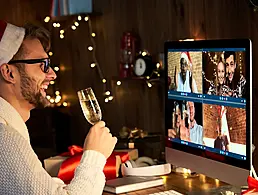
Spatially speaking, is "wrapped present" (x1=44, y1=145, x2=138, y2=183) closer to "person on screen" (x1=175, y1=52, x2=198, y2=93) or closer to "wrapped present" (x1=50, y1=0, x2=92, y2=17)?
"person on screen" (x1=175, y1=52, x2=198, y2=93)

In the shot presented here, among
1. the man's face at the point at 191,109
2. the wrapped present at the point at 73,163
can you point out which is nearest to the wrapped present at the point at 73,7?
the wrapped present at the point at 73,163

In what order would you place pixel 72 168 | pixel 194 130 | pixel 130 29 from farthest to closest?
1. pixel 130 29
2. pixel 72 168
3. pixel 194 130

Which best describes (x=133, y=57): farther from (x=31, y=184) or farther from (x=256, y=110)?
(x=31, y=184)

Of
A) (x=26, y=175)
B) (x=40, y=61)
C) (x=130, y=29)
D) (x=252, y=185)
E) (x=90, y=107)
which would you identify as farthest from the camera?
(x=130, y=29)

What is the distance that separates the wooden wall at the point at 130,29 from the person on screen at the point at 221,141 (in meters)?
0.36

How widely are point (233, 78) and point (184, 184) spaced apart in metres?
0.58

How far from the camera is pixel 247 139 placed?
1983 mm

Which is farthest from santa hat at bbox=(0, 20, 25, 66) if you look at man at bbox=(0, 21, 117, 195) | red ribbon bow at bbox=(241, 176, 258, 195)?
red ribbon bow at bbox=(241, 176, 258, 195)

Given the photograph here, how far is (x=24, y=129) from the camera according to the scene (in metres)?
1.99

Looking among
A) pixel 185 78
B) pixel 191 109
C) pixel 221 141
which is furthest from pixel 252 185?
pixel 185 78

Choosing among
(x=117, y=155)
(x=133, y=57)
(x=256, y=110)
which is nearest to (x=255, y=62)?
(x=256, y=110)

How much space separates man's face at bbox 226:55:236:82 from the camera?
2018 mm

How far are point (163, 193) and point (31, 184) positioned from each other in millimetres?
676

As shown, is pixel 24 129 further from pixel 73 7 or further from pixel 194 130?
pixel 73 7
